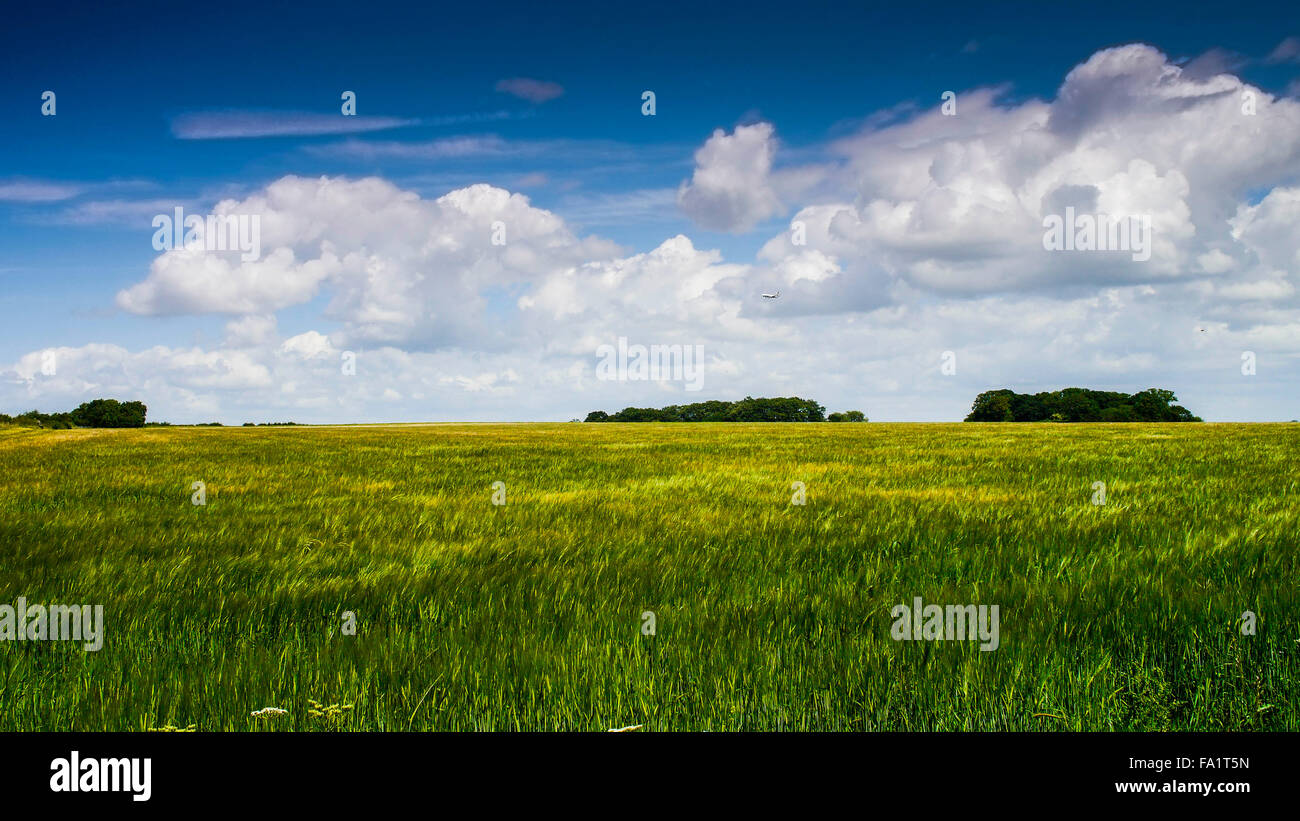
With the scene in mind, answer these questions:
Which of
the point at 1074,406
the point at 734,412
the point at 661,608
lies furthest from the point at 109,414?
the point at 1074,406

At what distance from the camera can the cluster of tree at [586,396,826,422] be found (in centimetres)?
11694

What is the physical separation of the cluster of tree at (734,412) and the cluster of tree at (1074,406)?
93.3ft

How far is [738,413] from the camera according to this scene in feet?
389

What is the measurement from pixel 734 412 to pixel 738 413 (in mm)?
884

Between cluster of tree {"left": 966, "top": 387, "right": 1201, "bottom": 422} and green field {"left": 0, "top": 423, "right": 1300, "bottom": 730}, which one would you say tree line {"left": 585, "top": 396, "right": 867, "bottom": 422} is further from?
green field {"left": 0, "top": 423, "right": 1300, "bottom": 730}

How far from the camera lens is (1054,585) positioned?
5168 millimetres

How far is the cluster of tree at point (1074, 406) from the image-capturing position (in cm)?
10369

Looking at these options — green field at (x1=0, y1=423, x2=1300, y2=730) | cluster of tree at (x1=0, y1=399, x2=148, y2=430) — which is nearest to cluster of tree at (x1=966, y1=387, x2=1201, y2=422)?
green field at (x1=0, y1=423, x2=1300, y2=730)

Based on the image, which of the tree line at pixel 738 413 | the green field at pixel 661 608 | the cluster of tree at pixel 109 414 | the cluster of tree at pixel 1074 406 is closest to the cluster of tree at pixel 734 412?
the tree line at pixel 738 413

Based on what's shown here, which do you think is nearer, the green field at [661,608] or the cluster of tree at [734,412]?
the green field at [661,608]

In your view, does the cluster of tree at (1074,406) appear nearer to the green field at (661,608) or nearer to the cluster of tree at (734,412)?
the cluster of tree at (734,412)
